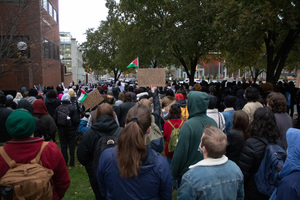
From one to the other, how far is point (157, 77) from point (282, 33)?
11110 mm

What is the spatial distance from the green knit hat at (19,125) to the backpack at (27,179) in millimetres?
212

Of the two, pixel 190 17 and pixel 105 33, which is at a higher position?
pixel 105 33

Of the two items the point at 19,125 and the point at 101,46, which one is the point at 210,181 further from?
the point at 101,46

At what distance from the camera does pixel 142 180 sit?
7.64 ft

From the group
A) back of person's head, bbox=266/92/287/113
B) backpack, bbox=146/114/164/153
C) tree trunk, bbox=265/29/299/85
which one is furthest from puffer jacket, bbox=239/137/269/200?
tree trunk, bbox=265/29/299/85

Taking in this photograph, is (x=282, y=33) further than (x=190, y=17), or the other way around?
(x=190, y=17)

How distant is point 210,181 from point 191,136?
3.65 feet

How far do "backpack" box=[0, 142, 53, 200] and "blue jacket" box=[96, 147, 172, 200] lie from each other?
1.86 ft

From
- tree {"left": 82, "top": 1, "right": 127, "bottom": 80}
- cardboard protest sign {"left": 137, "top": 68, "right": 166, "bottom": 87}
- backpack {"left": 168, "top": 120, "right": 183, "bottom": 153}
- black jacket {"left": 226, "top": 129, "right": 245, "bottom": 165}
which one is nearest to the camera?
black jacket {"left": 226, "top": 129, "right": 245, "bottom": 165}

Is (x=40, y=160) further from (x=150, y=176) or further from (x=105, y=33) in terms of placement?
(x=105, y=33)

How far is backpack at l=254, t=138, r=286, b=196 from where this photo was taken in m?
3.11

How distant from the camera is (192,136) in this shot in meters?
3.45

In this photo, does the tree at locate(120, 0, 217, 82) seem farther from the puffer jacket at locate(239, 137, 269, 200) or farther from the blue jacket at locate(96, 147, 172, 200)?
the blue jacket at locate(96, 147, 172, 200)

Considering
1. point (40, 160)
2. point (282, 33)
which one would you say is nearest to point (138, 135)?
point (40, 160)
